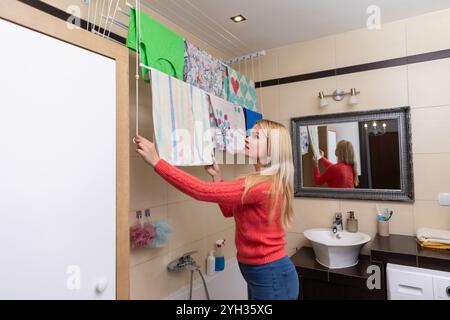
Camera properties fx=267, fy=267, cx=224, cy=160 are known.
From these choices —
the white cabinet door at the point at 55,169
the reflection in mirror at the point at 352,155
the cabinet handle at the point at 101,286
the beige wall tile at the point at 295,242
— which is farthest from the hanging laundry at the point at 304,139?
the cabinet handle at the point at 101,286

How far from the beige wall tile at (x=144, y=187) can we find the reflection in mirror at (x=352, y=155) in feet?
4.04

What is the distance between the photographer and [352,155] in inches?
81.7

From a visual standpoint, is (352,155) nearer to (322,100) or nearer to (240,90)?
(322,100)

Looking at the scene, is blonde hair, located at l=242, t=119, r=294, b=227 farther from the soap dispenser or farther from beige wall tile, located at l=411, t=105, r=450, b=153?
beige wall tile, located at l=411, t=105, r=450, b=153

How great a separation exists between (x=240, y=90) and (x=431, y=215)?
1592 millimetres

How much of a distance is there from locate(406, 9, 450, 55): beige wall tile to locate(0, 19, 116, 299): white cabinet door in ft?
6.60

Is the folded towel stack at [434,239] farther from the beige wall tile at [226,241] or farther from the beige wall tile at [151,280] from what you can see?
the beige wall tile at [151,280]

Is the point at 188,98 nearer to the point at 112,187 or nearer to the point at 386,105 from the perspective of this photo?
the point at 112,187

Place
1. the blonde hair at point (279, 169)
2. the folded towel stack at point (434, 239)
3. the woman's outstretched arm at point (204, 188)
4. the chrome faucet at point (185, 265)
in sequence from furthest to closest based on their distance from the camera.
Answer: the chrome faucet at point (185, 265)
the folded towel stack at point (434, 239)
the blonde hair at point (279, 169)
the woman's outstretched arm at point (204, 188)

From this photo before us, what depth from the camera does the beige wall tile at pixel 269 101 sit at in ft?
7.77

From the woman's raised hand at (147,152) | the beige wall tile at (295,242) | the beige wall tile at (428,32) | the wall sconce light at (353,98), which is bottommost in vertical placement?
the beige wall tile at (295,242)

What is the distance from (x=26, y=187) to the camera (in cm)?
69

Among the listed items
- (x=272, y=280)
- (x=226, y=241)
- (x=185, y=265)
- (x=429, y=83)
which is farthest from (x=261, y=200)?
(x=429, y=83)

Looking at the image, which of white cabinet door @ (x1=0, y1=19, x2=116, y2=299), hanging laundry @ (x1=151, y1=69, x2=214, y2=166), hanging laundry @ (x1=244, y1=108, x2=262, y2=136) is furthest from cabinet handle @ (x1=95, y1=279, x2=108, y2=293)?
hanging laundry @ (x1=244, y1=108, x2=262, y2=136)
